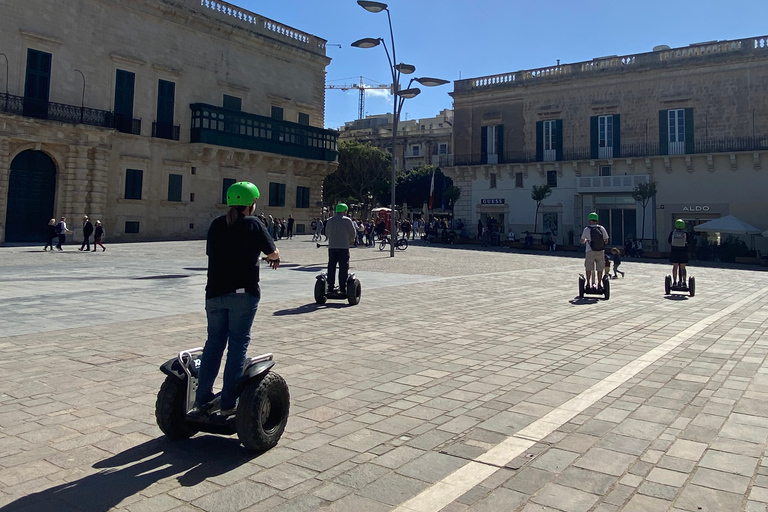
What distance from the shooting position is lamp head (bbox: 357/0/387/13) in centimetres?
2117

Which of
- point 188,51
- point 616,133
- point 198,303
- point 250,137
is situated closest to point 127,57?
point 188,51

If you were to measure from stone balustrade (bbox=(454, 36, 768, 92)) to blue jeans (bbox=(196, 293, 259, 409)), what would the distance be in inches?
1429

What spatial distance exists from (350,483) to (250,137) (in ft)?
112

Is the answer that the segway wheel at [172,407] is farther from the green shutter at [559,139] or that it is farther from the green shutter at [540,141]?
the green shutter at [540,141]

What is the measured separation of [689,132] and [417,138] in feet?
139

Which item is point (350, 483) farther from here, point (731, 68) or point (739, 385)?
point (731, 68)

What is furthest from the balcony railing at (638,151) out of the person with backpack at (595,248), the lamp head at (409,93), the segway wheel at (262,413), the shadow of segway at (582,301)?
the segway wheel at (262,413)

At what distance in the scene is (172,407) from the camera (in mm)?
3764

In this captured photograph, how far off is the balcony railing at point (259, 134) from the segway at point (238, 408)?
3122 centimetres

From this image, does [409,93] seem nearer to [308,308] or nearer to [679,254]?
[679,254]

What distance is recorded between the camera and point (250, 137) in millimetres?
35688

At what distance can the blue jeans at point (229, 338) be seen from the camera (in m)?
3.79

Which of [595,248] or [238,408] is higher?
[595,248]

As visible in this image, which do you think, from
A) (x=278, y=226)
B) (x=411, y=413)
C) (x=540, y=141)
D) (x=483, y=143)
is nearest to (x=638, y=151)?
(x=540, y=141)
